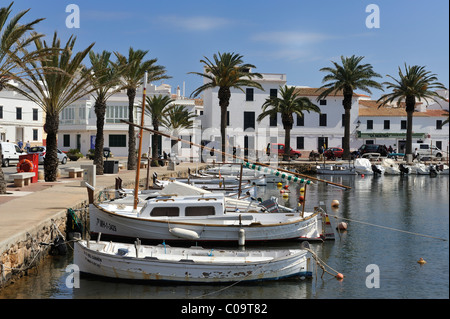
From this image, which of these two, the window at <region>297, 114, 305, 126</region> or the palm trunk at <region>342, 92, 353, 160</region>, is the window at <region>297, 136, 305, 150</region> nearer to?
the window at <region>297, 114, 305, 126</region>

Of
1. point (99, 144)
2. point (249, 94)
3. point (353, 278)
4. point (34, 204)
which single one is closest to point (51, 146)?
point (99, 144)

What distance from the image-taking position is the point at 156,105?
53.4 metres

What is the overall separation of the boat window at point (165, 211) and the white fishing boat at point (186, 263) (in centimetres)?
404

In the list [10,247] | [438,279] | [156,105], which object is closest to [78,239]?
[10,247]

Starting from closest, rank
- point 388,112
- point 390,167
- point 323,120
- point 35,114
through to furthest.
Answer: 1. point 390,167
2. point 35,114
3. point 323,120
4. point 388,112

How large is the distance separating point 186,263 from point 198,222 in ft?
17.6

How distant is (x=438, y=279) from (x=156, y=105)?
132ft

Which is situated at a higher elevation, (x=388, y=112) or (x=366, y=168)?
(x=388, y=112)

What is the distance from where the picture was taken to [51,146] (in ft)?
106

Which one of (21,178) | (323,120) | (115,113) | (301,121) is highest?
(115,113)

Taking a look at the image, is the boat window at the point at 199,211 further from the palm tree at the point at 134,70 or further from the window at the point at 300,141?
the window at the point at 300,141

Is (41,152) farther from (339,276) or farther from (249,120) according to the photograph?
(339,276)

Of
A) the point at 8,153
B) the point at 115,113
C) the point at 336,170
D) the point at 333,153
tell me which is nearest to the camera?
the point at 8,153
